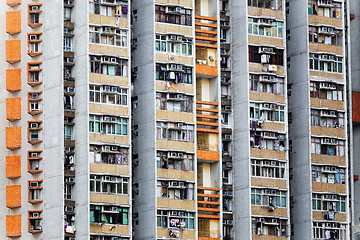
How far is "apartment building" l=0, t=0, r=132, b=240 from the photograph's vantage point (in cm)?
13112

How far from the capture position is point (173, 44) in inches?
5399

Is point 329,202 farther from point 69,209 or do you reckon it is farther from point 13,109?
point 13,109

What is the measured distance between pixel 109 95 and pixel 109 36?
5129mm

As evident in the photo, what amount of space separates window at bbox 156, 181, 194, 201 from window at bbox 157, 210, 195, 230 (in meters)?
1.39

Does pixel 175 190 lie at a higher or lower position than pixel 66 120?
lower

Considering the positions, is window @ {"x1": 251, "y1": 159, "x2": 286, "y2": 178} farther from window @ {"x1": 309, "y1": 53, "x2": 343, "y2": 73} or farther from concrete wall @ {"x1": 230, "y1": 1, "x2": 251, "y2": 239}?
window @ {"x1": 309, "y1": 53, "x2": 343, "y2": 73}

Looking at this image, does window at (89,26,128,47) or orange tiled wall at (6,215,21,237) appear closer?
orange tiled wall at (6,215,21,237)

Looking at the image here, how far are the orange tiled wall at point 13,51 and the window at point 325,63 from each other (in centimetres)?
2703

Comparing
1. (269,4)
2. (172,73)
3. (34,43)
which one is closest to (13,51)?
(34,43)

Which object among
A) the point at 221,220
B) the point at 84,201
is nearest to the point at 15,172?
the point at 84,201

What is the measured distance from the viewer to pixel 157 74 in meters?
136

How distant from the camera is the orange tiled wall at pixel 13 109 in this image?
133500 mm

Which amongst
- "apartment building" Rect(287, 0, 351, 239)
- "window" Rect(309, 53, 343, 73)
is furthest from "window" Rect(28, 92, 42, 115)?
"window" Rect(309, 53, 343, 73)

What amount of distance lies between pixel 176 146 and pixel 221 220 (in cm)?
781
